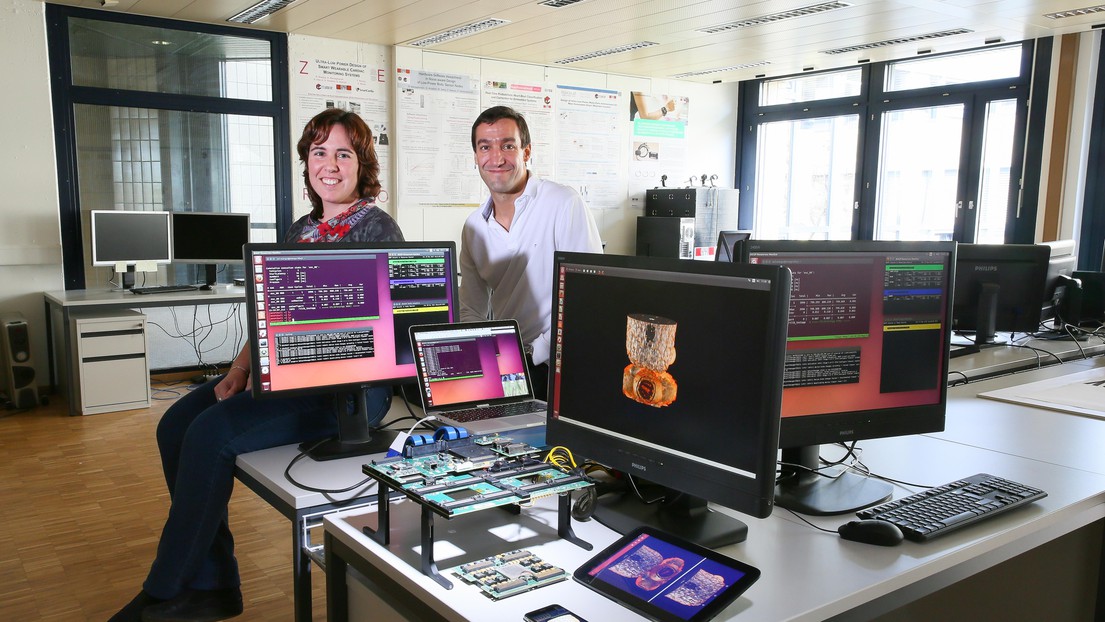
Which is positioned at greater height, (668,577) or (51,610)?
(668,577)

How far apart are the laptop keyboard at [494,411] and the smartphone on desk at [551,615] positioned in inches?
28.6

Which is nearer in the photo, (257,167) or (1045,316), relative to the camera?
(1045,316)

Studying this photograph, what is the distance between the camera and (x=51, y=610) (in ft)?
8.22

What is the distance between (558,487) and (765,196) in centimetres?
793

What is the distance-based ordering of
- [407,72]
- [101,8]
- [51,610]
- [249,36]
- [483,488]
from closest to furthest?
1. [483,488]
2. [51,610]
3. [101,8]
4. [249,36]
5. [407,72]

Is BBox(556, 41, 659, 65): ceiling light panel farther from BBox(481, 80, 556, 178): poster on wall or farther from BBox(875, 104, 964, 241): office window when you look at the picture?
BBox(875, 104, 964, 241): office window

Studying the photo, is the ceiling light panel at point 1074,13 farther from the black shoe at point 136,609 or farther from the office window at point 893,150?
the black shoe at point 136,609

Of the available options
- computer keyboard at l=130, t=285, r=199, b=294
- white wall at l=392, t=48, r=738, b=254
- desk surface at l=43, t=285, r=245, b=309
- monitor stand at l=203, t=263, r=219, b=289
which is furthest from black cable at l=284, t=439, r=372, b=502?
white wall at l=392, t=48, r=738, b=254

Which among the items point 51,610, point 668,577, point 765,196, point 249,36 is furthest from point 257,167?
point 668,577

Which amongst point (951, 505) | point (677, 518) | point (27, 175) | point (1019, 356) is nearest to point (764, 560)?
point (677, 518)

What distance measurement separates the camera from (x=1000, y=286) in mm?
3256

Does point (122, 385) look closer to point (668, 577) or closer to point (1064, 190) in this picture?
point (668, 577)

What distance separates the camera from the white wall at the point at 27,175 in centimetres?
523

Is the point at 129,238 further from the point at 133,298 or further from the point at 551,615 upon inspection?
the point at 551,615
